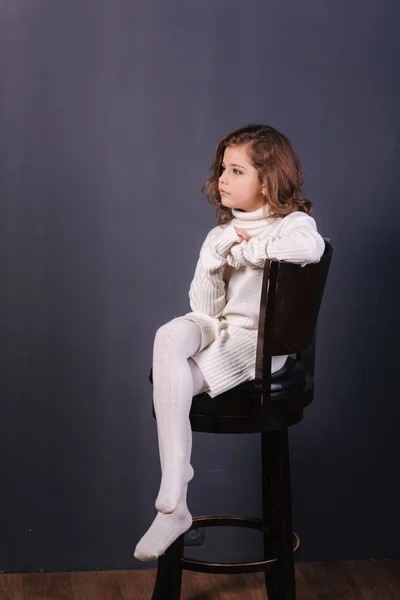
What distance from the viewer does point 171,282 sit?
109 inches

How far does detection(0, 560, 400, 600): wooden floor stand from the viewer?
8.73 ft

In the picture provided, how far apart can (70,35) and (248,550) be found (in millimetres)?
1649

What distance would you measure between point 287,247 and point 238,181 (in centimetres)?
27

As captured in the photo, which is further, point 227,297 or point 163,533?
point 227,297

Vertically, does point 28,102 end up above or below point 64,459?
above

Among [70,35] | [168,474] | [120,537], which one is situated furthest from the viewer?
[120,537]

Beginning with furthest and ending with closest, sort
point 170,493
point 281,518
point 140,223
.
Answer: point 140,223 → point 281,518 → point 170,493

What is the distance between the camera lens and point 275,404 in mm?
2098

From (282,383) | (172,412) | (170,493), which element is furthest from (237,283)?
(170,493)

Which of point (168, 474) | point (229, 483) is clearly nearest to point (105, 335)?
point (229, 483)

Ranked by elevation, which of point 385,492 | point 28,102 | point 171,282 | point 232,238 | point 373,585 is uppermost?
point 28,102

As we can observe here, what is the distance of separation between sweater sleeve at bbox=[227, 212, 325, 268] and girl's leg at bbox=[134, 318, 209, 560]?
25 centimetres

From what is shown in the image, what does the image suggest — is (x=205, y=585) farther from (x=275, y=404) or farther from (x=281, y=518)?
(x=275, y=404)

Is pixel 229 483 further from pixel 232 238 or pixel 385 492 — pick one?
pixel 232 238
